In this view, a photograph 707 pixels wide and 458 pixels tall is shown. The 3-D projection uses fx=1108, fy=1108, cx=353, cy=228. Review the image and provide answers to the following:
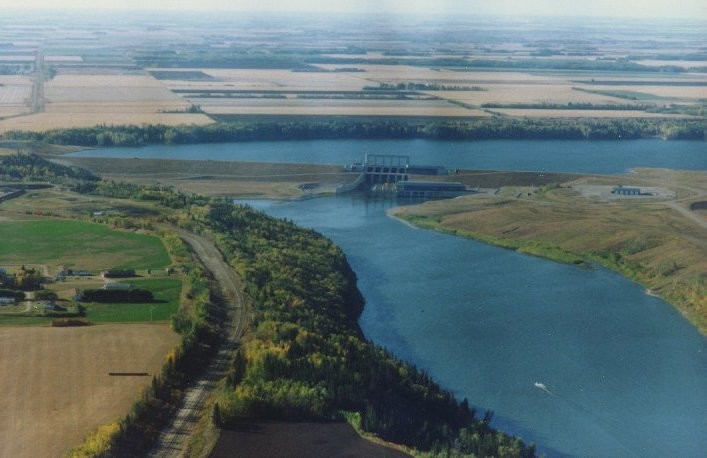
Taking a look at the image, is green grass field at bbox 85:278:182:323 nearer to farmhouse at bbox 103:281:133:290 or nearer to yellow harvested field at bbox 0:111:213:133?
farmhouse at bbox 103:281:133:290

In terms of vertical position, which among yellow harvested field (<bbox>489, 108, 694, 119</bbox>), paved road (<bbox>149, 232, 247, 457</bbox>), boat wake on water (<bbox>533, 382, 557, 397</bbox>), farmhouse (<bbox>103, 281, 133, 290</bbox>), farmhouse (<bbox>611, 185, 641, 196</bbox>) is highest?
yellow harvested field (<bbox>489, 108, 694, 119</bbox>)

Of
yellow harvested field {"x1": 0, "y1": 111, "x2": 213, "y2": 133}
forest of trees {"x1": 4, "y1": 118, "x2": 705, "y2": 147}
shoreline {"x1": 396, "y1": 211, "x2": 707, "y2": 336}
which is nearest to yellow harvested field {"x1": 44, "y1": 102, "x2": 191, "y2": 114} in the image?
yellow harvested field {"x1": 0, "y1": 111, "x2": 213, "y2": 133}

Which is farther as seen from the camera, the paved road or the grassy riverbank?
the grassy riverbank

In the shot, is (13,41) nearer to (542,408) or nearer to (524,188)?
(524,188)

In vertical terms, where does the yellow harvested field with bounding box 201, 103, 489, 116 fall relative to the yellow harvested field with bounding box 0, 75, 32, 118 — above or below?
above

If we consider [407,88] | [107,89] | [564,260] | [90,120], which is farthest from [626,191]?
[107,89]

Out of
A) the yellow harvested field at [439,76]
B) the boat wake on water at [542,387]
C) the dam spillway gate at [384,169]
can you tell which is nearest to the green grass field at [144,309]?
the boat wake on water at [542,387]

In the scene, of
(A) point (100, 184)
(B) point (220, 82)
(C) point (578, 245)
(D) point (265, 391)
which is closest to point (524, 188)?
(C) point (578, 245)
